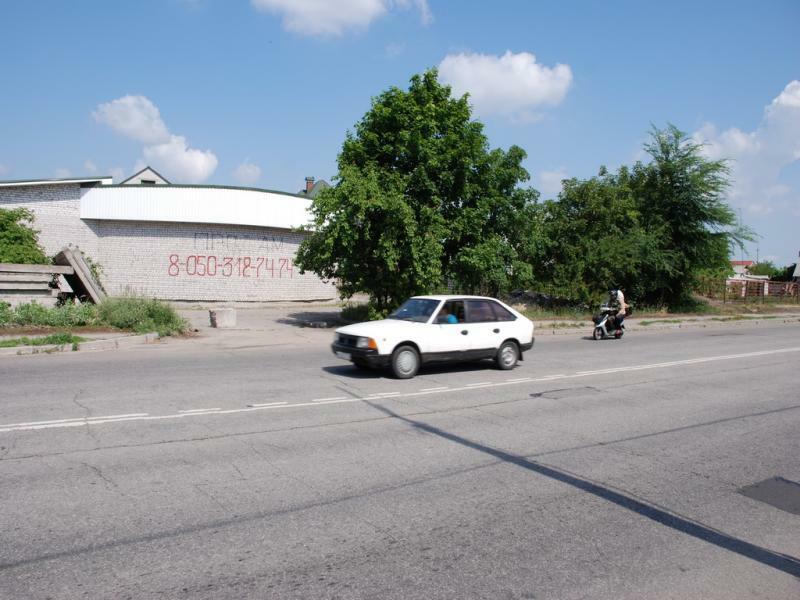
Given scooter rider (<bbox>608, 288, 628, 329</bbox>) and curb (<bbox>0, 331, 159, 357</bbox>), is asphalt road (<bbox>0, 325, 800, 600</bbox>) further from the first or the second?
scooter rider (<bbox>608, 288, 628, 329</bbox>)

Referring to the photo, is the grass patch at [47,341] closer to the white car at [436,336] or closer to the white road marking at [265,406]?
the white car at [436,336]

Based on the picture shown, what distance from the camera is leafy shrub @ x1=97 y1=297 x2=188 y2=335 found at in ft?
54.0

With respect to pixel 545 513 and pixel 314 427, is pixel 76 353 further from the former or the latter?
pixel 545 513

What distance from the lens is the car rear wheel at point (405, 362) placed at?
1093 centimetres

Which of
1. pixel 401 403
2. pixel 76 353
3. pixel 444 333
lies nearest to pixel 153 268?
pixel 76 353

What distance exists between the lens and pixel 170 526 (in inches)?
172

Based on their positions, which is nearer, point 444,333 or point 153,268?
point 444,333

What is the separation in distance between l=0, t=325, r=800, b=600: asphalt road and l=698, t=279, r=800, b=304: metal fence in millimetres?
29844

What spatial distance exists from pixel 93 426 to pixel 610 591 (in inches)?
234

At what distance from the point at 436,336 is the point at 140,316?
31.1 feet

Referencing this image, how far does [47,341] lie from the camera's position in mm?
13828

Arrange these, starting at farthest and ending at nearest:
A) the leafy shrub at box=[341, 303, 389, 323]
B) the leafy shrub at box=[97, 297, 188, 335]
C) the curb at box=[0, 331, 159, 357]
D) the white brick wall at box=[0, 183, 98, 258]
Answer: the white brick wall at box=[0, 183, 98, 258] < the leafy shrub at box=[341, 303, 389, 323] < the leafy shrub at box=[97, 297, 188, 335] < the curb at box=[0, 331, 159, 357]

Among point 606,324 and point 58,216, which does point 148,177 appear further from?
point 606,324

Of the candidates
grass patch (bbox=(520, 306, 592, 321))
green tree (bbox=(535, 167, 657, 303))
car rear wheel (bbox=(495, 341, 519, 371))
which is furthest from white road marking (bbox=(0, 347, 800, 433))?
green tree (bbox=(535, 167, 657, 303))
